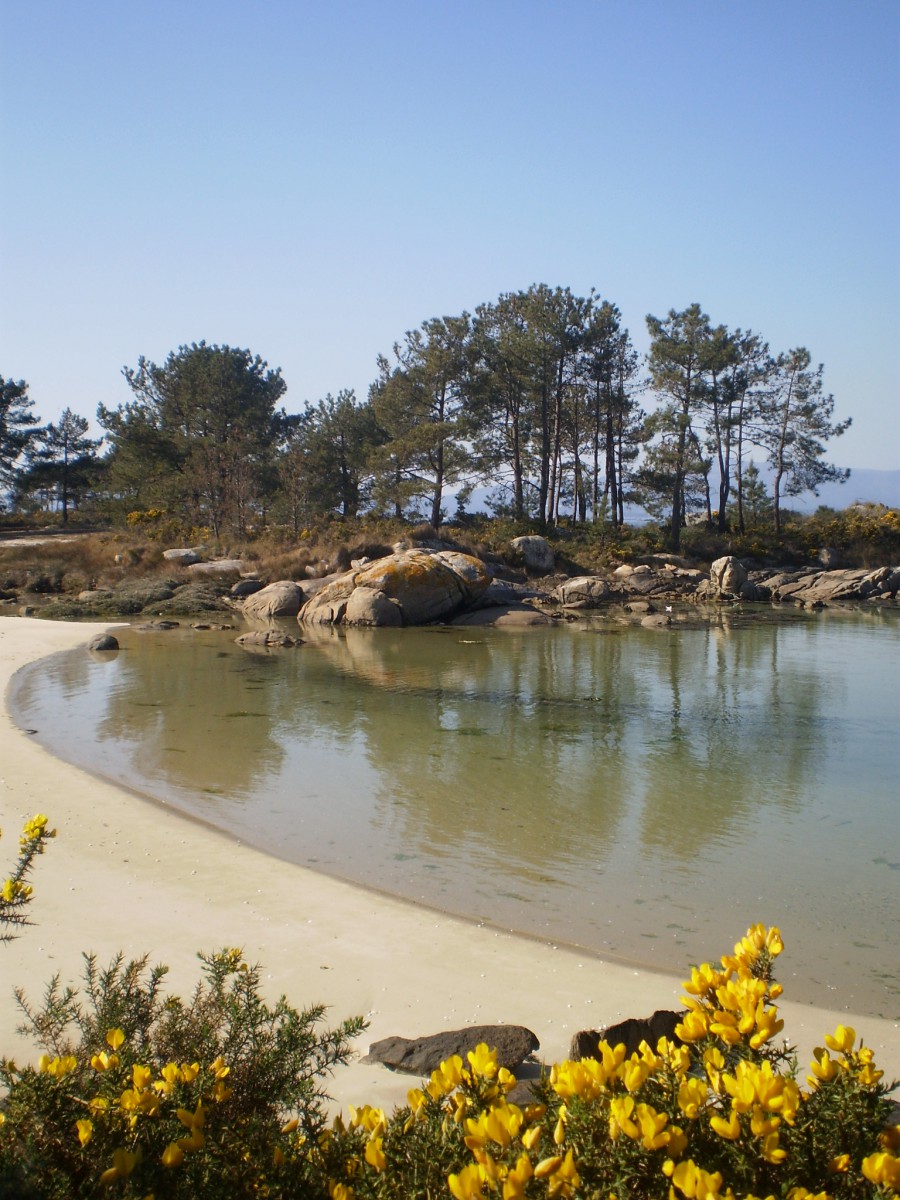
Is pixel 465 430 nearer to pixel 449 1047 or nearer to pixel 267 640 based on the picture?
pixel 267 640

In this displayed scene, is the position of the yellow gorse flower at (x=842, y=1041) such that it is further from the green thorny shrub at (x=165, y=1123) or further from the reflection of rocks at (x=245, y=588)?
the reflection of rocks at (x=245, y=588)

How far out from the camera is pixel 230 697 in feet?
45.8

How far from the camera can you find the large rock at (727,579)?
33719 millimetres

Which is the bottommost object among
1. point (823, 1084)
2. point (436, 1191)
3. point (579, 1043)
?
point (579, 1043)

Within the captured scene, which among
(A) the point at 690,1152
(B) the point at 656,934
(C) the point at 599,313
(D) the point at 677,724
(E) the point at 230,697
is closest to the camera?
(A) the point at 690,1152

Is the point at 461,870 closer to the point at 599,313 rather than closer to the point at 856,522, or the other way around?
the point at 599,313

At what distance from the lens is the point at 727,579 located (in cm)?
3419

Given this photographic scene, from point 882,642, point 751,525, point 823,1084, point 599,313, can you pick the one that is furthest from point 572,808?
point 751,525

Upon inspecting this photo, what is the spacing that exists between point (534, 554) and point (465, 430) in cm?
626

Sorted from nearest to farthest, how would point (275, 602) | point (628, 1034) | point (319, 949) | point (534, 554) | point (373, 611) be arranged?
point (628, 1034)
point (319, 949)
point (373, 611)
point (275, 602)
point (534, 554)

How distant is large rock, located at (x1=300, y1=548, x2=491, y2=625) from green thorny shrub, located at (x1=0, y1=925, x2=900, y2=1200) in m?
21.8

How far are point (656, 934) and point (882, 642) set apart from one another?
18.6 meters

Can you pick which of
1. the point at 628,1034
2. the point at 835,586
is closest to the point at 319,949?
the point at 628,1034

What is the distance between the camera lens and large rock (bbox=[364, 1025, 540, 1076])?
387cm
